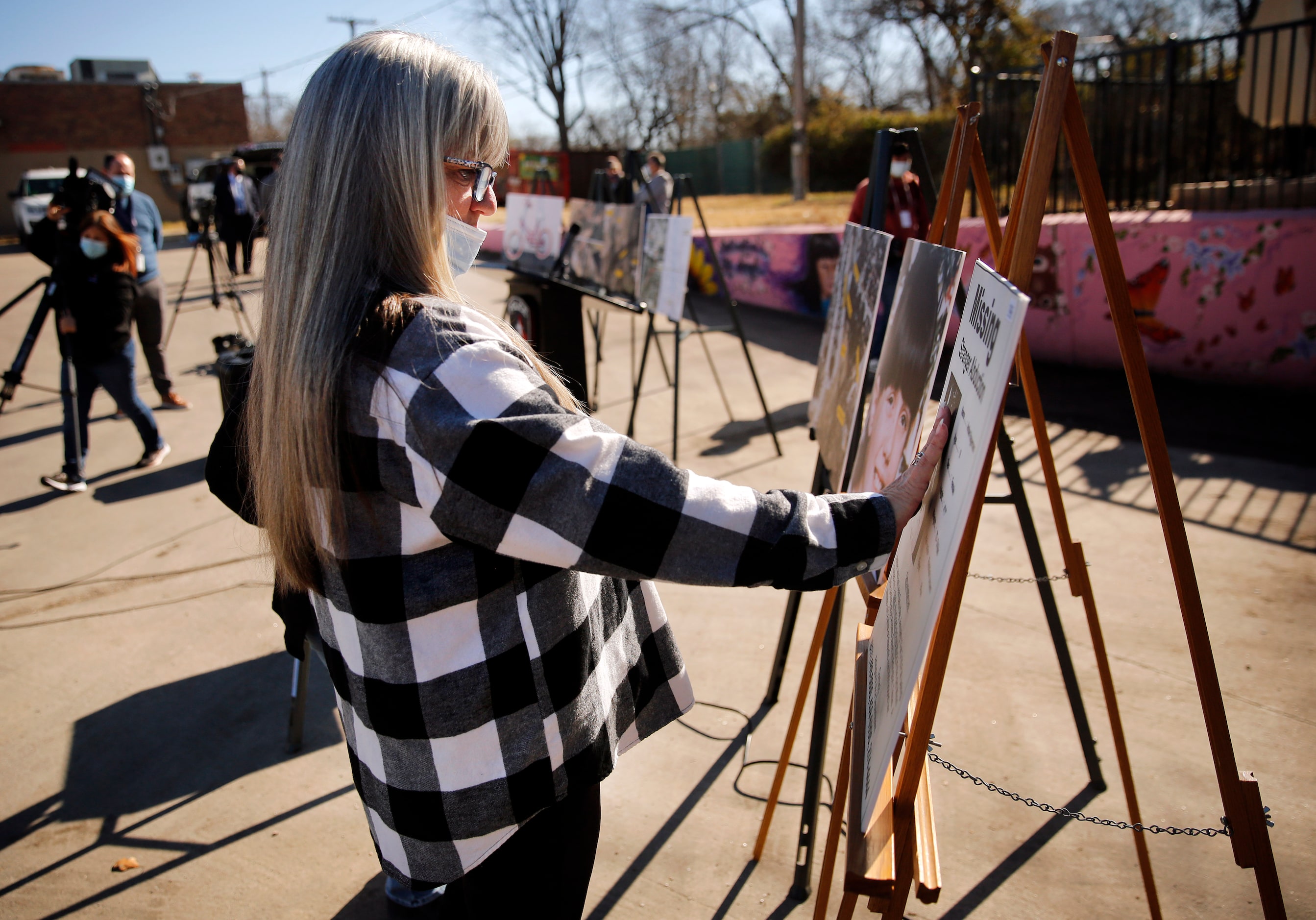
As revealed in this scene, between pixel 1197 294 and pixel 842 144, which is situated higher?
pixel 842 144

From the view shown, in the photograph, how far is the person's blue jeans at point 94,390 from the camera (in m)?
5.04

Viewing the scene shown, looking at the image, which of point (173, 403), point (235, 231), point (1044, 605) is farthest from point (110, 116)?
point (1044, 605)

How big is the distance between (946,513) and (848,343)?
1.18 metres

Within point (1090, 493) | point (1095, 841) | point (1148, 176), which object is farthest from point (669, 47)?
point (1095, 841)

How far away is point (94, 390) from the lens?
17.1 ft

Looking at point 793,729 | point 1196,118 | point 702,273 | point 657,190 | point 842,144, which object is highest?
point 842,144

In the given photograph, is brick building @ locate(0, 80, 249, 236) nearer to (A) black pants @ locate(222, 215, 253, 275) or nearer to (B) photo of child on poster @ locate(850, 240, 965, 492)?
(A) black pants @ locate(222, 215, 253, 275)

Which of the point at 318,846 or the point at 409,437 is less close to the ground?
the point at 409,437

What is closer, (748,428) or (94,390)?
(94,390)

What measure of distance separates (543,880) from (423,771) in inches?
11.6

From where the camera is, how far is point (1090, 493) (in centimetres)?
427

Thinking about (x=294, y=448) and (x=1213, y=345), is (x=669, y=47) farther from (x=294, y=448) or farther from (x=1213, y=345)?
(x=294, y=448)

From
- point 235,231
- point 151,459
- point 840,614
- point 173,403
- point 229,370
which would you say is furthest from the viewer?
point 235,231

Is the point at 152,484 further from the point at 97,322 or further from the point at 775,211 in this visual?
the point at 775,211
